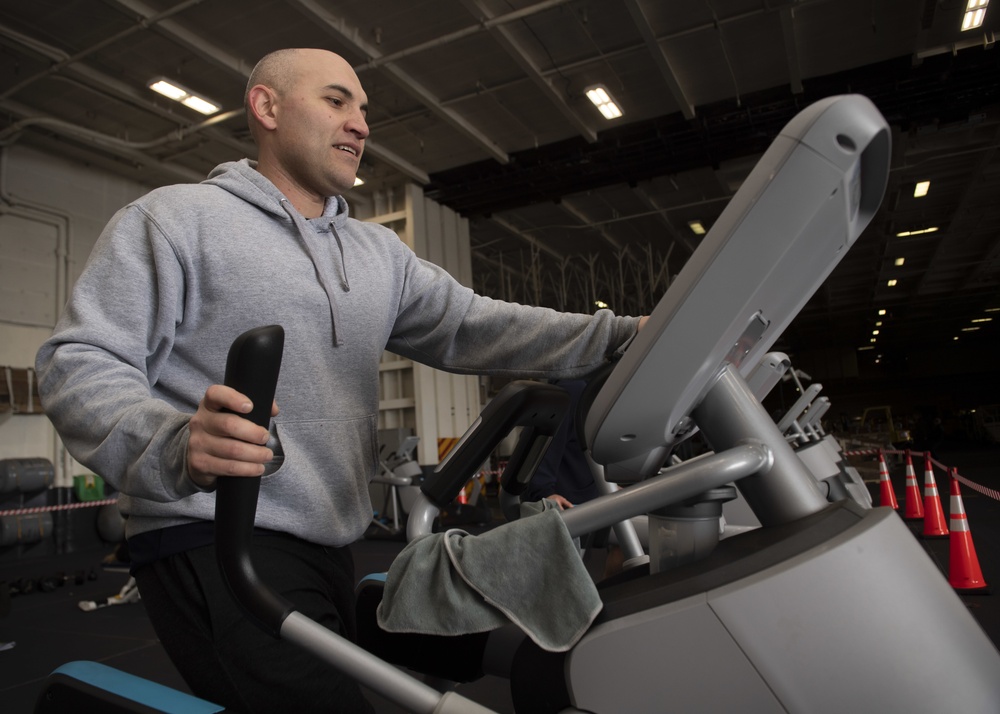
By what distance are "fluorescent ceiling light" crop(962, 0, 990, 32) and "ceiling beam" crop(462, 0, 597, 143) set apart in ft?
12.1

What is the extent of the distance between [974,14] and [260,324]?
25.3 feet

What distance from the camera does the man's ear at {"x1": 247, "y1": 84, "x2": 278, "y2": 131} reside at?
126cm

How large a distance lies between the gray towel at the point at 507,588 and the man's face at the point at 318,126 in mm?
761

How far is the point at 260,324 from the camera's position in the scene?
1100 millimetres

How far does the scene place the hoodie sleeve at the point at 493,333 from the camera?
1.22m

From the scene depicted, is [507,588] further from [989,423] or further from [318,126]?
[989,423]

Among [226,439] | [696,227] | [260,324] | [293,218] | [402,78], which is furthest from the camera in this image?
[696,227]

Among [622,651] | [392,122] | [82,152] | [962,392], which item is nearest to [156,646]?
[622,651]

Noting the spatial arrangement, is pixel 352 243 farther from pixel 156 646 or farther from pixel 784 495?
pixel 156 646

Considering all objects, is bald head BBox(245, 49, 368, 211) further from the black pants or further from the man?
the black pants

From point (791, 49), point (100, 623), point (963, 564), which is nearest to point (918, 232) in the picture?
point (791, 49)

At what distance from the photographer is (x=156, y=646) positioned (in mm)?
3742

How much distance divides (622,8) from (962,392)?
2741 cm

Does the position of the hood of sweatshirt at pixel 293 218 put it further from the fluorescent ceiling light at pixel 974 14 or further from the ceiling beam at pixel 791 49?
the fluorescent ceiling light at pixel 974 14
